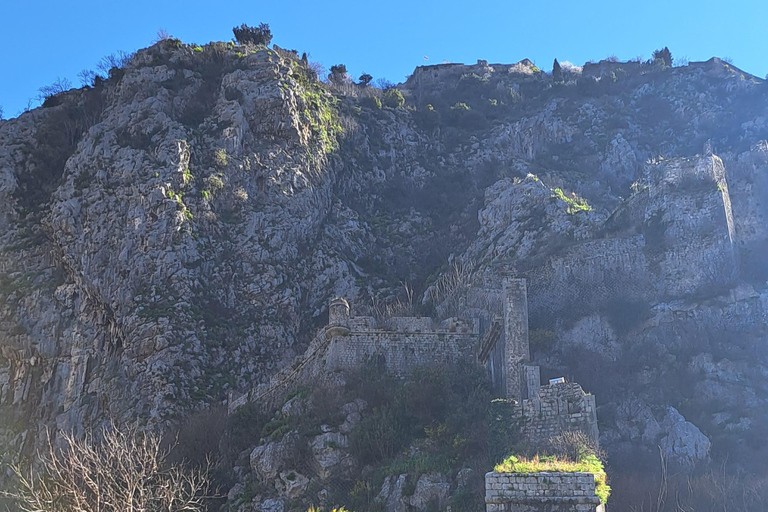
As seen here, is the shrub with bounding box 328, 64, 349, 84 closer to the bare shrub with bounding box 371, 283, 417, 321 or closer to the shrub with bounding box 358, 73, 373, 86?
the shrub with bounding box 358, 73, 373, 86

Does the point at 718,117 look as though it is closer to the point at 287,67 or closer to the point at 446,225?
the point at 446,225

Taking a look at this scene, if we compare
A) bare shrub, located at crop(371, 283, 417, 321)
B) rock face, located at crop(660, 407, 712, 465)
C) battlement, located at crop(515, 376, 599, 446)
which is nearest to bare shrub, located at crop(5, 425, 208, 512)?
battlement, located at crop(515, 376, 599, 446)

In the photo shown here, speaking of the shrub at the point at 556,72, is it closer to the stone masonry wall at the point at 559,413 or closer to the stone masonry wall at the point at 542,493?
the stone masonry wall at the point at 559,413

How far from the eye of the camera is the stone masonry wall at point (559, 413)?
30031mm

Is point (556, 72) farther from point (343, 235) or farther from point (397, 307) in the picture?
point (397, 307)

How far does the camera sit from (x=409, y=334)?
43.5m

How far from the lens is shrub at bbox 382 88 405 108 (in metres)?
82.9

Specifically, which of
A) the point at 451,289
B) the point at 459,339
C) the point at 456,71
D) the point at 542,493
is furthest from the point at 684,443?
the point at 456,71

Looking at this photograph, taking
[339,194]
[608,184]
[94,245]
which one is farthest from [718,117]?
[94,245]

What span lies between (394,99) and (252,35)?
1442 cm

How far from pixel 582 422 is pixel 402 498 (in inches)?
Answer: 292

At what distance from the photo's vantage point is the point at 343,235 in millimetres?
61562

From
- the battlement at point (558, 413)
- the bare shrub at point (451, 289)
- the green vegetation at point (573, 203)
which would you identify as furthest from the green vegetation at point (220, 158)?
the battlement at point (558, 413)

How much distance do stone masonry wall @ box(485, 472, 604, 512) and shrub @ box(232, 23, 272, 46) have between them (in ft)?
214
